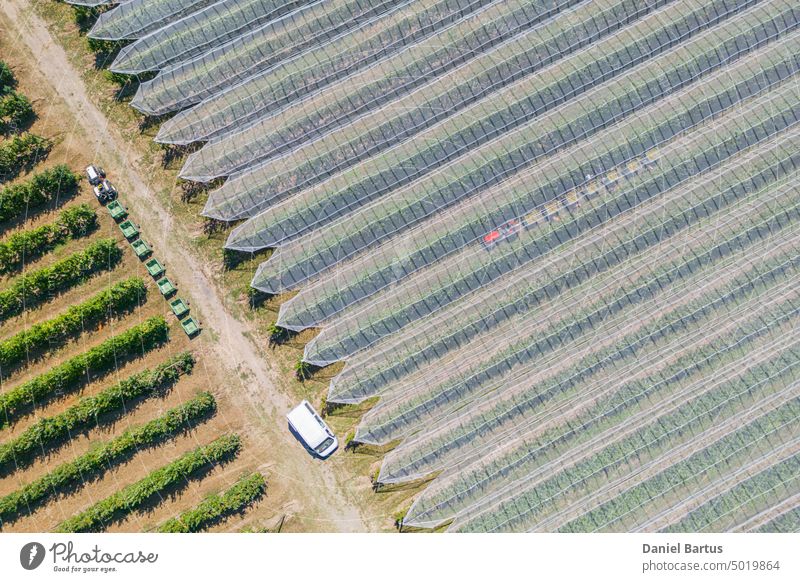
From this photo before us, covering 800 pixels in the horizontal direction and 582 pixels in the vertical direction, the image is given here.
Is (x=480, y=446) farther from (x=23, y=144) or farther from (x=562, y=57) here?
(x=23, y=144)

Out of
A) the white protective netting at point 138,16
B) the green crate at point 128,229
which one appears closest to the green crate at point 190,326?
the green crate at point 128,229

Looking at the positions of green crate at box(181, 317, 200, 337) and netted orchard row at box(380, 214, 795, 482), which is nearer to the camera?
netted orchard row at box(380, 214, 795, 482)

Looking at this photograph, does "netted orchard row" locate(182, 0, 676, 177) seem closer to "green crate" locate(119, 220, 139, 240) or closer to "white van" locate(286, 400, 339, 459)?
"green crate" locate(119, 220, 139, 240)

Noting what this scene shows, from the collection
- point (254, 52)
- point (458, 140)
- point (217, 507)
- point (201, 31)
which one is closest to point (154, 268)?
point (254, 52)
